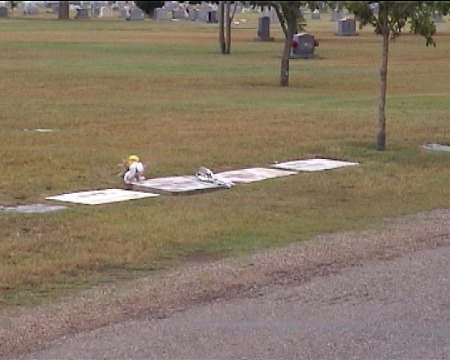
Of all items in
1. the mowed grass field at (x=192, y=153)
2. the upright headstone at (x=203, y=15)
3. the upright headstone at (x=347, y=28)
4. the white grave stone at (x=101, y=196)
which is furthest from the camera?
the upright headstone at (x=203, y=15)

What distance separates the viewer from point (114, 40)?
6550 cm

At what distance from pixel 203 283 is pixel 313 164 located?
881 cm

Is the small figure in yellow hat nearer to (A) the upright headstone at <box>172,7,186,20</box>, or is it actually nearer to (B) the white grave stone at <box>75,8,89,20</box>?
(B) the white grave stone at <box>75,8,89,20</box>

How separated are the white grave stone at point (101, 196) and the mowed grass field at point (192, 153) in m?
0.28

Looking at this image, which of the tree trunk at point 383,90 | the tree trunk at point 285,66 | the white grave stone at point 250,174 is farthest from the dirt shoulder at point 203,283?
the tree trunk at point 285,66

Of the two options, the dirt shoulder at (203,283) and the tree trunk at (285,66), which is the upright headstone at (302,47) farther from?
the dirt shoulder at (203,283)

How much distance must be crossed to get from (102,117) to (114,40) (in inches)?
1556

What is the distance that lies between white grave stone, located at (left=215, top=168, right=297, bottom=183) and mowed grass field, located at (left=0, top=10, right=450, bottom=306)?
1.00ft

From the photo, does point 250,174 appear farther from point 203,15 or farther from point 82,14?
point 82,14

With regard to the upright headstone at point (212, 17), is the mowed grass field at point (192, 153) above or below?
above

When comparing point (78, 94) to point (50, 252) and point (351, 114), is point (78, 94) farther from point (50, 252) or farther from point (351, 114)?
point (50, 252)

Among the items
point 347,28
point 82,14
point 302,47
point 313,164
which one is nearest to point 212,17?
point 82,14

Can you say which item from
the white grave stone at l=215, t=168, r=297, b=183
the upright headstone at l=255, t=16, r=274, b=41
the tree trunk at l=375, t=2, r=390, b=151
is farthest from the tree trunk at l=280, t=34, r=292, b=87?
the upright headstone at l=255, t=16, r=274, b=41

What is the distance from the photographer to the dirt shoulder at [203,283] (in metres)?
9.02
